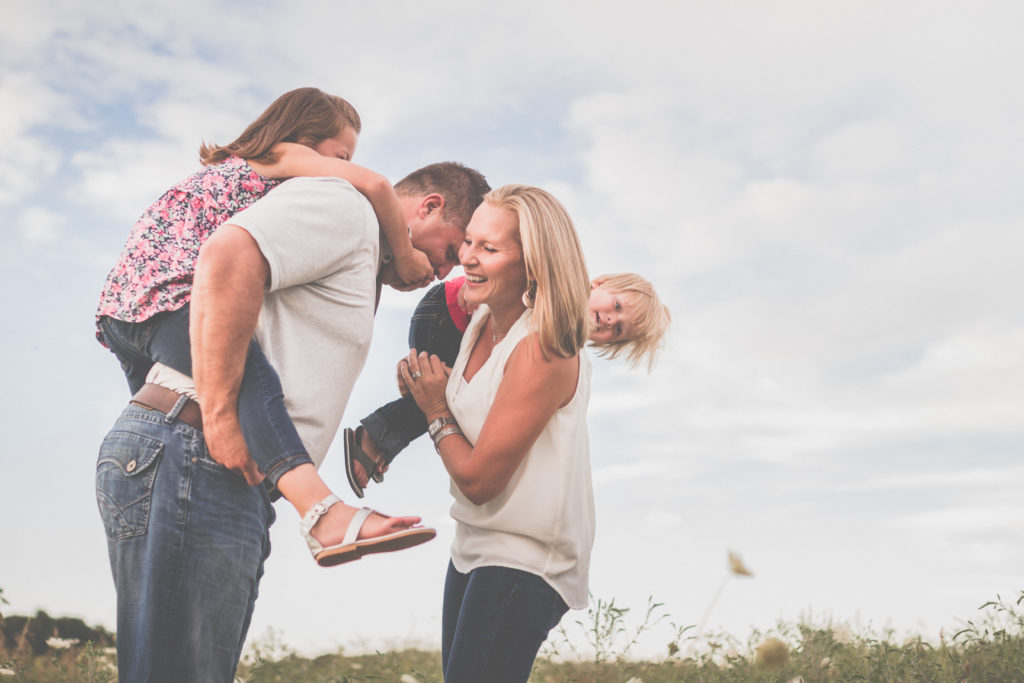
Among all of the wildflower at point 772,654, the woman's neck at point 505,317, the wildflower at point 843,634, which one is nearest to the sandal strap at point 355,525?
the woman's neck at point 505,317

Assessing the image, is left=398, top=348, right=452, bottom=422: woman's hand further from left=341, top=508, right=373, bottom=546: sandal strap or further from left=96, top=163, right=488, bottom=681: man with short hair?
left=341, top=508, right=373, bottom=546: sandal strap

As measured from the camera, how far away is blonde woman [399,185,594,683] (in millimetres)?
2895

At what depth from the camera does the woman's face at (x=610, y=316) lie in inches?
224

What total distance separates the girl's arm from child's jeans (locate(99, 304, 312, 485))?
26.5 inches

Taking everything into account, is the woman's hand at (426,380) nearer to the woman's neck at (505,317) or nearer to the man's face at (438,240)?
the woman's neck at (505,317)

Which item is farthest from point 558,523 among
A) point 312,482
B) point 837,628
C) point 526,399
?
point 837,628

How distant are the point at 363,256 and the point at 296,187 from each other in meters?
0.30

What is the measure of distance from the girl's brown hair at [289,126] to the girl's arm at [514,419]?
1.16m

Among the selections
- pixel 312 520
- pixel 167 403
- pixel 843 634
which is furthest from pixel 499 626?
pixel 843 634

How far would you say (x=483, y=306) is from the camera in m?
3.55

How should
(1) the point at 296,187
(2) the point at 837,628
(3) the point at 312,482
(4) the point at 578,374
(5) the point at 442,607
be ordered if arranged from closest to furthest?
(3) the point at 312,482 → (1) the point at 296,187 → (4) the point at 578,374 → (5) the point at 442,607 → (2) the point at 837,628

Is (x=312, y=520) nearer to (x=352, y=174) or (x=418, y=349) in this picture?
(x=352, y=174)

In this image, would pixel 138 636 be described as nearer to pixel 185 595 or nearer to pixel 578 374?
pixel 185 595

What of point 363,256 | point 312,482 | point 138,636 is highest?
point 363,256
